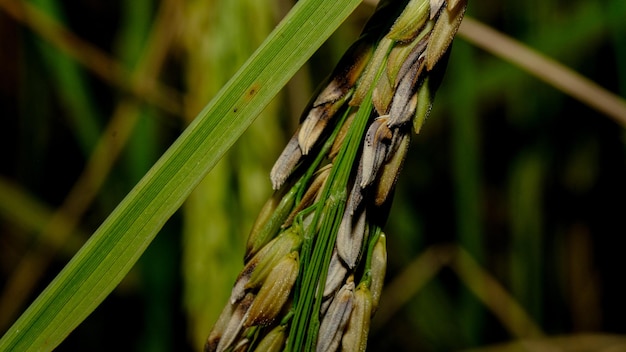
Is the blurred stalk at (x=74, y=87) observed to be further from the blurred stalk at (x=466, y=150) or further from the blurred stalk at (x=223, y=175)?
the blurred stalk at (x=466, y=150)

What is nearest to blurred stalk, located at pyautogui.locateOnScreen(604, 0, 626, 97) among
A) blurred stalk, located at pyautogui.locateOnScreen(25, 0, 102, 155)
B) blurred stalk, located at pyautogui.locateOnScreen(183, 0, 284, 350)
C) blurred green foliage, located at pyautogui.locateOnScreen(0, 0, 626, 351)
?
blurred green foliage, located at pyautogui.locateOnScreen(0, 0, 626, 351)

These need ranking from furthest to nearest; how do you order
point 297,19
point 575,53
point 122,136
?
point 575,53 → point 122,136 → point 297,19

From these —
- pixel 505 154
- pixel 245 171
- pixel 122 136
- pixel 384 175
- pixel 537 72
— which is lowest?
pixel 384 175

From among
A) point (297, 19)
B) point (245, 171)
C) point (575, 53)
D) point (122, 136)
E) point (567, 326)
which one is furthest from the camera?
point (567, 326)

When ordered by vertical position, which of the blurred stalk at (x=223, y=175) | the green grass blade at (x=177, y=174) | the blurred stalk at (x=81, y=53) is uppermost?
the blurred stalk at (x=81, y=53)

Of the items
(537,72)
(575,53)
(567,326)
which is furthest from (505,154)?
(537,72)

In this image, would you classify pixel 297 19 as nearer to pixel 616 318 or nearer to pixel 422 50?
pixel 422 50

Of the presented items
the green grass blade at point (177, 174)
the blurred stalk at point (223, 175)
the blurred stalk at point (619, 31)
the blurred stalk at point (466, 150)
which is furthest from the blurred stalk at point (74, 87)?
the blurred stalk at point (619, 31)

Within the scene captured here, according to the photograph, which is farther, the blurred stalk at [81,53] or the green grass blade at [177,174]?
the blurred stalk at [81,53]
